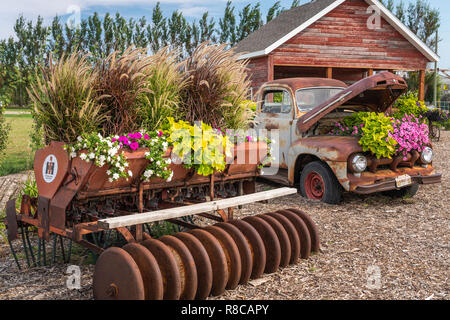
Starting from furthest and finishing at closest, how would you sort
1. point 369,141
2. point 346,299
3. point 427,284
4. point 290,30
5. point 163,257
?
point 290,30
point 369,141
point 427,284
point 346,299
point 163,257

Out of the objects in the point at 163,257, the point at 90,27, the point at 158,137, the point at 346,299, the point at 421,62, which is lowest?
the point at 346,299

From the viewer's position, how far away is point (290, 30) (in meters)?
17.3

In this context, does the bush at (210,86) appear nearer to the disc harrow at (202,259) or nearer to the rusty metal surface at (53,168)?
the disc harrow at (202,259)

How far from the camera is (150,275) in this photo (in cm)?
341

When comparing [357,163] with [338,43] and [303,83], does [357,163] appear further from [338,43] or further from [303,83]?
[338,43]

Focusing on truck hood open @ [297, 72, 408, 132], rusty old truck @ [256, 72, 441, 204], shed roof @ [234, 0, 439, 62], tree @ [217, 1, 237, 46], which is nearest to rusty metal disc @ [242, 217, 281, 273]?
rusty old truck @ [256, 72, 441, 204]

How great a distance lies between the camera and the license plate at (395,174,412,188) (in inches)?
272

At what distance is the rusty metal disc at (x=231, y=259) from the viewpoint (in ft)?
13.1

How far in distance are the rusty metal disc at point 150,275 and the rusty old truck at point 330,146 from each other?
4100 millimetres

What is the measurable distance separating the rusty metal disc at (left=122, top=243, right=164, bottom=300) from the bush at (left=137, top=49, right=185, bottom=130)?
1585 mm

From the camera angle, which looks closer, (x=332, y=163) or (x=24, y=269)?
(x=24, y=269)

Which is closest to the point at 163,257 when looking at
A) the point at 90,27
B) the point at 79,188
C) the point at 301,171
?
the point at 79,188

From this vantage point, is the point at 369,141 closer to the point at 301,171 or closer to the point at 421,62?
the point at 301,171

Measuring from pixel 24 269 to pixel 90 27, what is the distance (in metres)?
42.2
